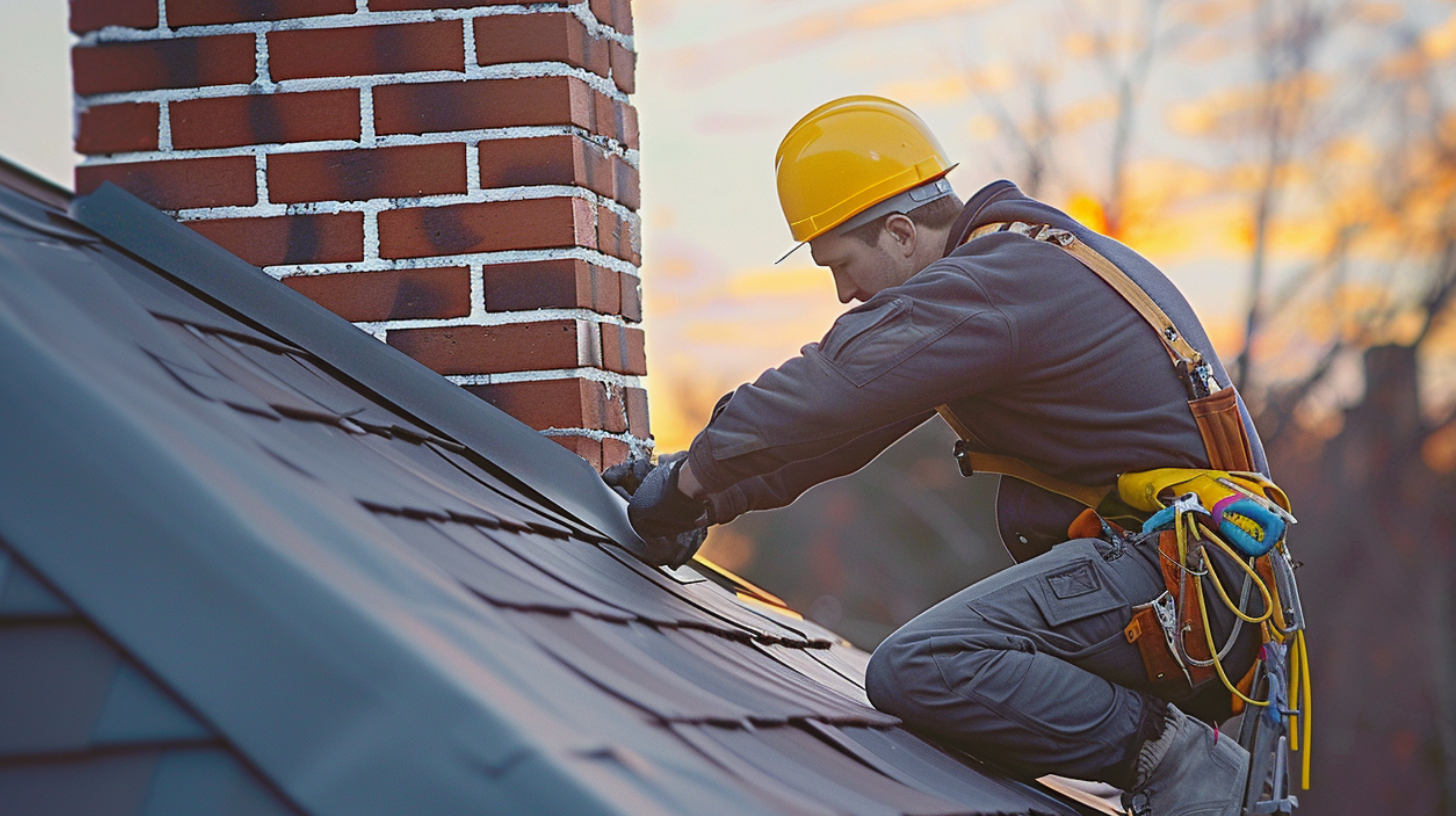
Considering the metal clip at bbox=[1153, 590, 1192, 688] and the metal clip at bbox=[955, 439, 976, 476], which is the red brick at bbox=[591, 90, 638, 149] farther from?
the metal clip at bbox=[1153, 590, 1192, 688]

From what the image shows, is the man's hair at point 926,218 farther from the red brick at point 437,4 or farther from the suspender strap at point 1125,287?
the red brick at point 437,4

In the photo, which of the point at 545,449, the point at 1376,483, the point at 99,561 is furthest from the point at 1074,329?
the point at 1376,483

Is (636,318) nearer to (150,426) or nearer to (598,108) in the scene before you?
(598,108)

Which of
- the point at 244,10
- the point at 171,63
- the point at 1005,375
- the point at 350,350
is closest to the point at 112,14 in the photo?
the point at 171,63

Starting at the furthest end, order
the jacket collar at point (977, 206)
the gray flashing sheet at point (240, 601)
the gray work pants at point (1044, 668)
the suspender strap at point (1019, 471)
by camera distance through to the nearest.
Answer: the jacket collar at point (977, 206) < the suspender strap at point (1019, 471) < the gray work pants at point (1044, 668) < the gray flashing sheet at point (240, 601)

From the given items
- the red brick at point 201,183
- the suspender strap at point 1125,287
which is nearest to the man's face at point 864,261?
the suspender strap at point 1125,287

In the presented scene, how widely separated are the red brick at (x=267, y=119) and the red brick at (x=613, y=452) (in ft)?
2.83

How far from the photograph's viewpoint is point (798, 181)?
296cm

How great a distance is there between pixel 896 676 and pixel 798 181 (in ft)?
3.78

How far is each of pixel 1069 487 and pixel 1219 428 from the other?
330mm

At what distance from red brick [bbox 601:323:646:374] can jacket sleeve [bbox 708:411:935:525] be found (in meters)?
0.39

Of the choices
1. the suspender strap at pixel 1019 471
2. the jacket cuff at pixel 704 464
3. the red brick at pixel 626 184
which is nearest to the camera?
the jacket cuff at pixel 704 464

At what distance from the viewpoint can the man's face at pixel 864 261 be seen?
9.87 feet

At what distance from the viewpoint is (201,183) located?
2779 millimetres
